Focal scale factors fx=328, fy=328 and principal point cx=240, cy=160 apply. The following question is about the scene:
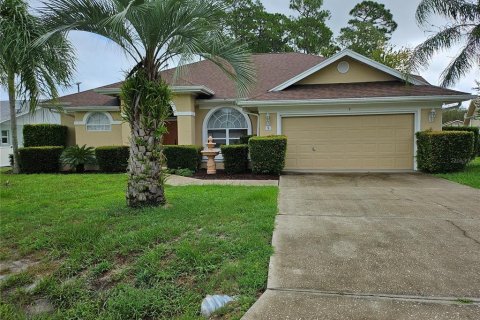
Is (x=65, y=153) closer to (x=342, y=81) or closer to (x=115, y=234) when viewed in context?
(x=115, y=234)

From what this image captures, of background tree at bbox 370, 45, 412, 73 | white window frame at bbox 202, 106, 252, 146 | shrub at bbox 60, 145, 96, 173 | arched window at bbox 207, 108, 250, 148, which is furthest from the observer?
background tree at bbox 370, 45, 412, 73

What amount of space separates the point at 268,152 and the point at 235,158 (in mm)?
1479

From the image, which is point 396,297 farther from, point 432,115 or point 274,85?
point 274,85

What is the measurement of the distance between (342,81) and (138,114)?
9377mm

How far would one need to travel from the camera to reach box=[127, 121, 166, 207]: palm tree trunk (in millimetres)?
6109

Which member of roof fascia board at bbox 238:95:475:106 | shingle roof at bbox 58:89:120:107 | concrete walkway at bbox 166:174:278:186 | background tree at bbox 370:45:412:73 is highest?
background tree at bbox 370:45:412:73

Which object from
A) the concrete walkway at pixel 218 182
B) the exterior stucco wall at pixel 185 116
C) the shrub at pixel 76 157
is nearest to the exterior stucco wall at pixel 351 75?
the exterior stucco wall at pixel 185 116

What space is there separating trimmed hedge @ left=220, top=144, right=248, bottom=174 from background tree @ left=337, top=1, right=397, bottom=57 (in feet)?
72.1

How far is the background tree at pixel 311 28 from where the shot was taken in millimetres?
30781

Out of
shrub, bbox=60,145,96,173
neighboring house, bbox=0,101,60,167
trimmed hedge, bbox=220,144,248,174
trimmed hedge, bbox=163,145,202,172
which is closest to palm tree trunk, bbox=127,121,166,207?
trimmed hedge, bbox=220,144,248,174

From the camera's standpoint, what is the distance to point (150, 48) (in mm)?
6020

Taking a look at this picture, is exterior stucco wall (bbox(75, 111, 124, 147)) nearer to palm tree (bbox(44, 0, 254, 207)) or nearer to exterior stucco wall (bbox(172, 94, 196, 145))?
exterior stucco wall (bbox(172, 94, 196, 145))

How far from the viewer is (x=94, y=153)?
13.5m

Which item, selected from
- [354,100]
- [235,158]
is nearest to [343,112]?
[354,100]
